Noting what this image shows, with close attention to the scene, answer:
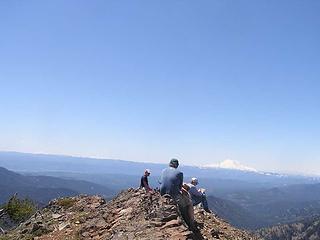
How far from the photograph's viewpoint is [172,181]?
68.3 ft

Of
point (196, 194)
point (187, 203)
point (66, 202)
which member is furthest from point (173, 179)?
point (66, 202)

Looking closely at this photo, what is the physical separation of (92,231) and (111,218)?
1413 millimetres

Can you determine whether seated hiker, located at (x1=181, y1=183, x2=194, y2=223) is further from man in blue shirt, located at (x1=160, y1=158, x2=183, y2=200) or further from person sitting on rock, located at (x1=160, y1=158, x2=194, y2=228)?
man in blue shirt, located at (x1=160, y1=158, x2=183, y2=200)

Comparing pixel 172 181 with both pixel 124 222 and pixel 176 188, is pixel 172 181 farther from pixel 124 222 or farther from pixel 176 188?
pixel 124 222

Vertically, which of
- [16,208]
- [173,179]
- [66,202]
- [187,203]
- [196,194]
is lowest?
[16,208]

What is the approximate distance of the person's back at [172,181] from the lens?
20.5m

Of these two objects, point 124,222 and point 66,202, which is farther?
point 66,202

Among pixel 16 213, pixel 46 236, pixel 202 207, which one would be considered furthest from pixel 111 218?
pixel 16 213

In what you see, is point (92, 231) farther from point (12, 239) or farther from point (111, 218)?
point (12, 239)

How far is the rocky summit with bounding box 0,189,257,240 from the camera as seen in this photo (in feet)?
62.4

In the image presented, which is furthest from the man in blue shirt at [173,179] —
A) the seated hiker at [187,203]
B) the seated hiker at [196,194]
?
the seated hiker at [196,194]

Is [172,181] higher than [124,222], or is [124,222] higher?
[172,181]

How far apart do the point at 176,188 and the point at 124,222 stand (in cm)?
321

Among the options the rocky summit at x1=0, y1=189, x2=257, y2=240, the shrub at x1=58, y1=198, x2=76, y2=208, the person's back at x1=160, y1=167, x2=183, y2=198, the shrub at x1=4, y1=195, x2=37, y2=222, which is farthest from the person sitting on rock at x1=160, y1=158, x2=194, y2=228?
the shrub at x1=4, y1=195, x2=37, y2=222
